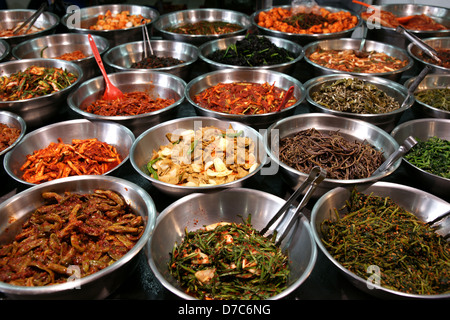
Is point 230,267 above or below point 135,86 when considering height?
below

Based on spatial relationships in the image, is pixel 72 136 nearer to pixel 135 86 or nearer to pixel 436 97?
pixel 135 86

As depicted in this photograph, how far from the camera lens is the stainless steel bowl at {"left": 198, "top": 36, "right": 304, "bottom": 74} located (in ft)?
11.3

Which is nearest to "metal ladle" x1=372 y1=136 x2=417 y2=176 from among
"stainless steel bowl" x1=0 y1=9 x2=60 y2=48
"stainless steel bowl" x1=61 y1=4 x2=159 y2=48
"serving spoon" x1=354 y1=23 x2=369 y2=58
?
"serving spoon" x1=354 y1=23 x2=369 y2=58

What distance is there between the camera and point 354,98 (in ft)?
9.59

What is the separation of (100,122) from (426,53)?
3686 millimetres

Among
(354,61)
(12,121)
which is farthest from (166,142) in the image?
(354,61)

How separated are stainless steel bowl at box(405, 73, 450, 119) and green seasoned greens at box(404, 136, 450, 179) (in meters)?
0.31

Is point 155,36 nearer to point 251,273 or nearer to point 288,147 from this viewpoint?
point 288,147

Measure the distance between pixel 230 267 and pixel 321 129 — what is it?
1.51 meters

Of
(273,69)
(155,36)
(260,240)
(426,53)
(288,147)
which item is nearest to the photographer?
(260,240)

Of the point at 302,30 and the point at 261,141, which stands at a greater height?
the point at 302,30

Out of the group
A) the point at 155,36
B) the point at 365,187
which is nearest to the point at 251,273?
the point at 365,187

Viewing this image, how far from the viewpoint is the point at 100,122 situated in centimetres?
273

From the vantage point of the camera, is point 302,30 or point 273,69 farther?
point 302,30
